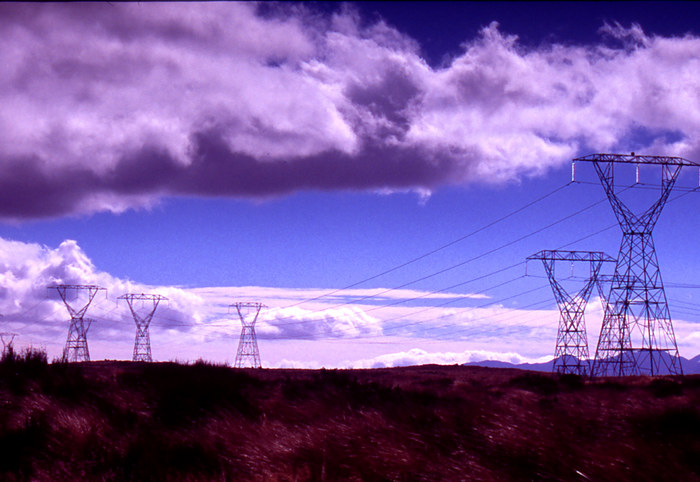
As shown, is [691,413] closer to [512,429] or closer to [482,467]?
[512,429]

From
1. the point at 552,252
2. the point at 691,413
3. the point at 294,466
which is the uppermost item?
the point at 552,252

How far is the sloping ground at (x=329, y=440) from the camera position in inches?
403

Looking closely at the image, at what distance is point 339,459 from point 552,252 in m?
57.7

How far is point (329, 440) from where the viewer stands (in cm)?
1159

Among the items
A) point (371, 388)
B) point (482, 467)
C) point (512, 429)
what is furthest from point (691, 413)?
point (371, 388)

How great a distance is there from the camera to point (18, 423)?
13.2m

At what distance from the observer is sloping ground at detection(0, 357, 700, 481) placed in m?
10.2

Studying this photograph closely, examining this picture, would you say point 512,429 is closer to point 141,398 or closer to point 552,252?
point 141,398

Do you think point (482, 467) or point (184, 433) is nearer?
point (482, 467)

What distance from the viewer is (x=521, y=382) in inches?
1607

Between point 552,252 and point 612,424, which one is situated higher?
point 552,252

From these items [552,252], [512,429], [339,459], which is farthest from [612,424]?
[552,252]

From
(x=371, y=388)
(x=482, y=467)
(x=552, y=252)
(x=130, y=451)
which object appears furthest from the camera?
(x=552, y=252)

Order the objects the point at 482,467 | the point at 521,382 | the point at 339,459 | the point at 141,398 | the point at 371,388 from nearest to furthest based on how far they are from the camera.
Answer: the point at 482,467 < the point at 339,459 < the point at 141,398 < the point at 371,388 < the point at 521,382
